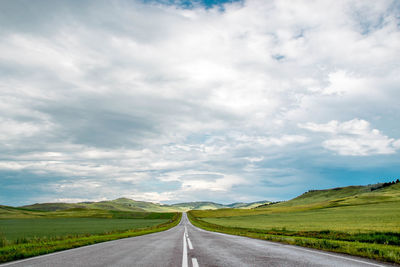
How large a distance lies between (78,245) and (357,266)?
14.5m

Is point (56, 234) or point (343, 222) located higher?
point (56, 234)

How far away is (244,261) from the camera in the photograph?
945cm

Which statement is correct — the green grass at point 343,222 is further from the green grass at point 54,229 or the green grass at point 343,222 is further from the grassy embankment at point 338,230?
the green grass at point 54,229

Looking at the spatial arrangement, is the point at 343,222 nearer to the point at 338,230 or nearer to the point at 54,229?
the point at 338,230

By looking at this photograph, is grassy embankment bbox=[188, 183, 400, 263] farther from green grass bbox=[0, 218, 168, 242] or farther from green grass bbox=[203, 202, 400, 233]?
green grass bbox=[0, 218, 168, 242]

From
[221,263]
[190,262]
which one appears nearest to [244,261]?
[221,263]

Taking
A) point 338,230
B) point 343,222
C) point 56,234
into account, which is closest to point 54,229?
point 56,234

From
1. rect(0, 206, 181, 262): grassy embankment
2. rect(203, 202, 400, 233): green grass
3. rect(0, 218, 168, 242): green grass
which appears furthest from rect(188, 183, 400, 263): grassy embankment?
rect(0, 218, 168, 242): green grass

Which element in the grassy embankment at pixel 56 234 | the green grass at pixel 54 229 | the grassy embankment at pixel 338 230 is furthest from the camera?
the green grass at pixel 54 229

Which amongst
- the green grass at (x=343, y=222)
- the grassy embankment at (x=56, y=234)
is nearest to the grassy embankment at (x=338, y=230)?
the green grass at (x=343, y=222)

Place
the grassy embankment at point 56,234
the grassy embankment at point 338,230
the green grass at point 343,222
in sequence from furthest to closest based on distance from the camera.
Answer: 1. the green grass at point 343,222
2. the grassy embankment at point 338,230
3. the grassy embankment at point 56,234

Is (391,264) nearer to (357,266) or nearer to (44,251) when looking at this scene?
(357,266)

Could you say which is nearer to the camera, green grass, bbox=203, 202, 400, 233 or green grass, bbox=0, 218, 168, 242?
green grass, bbox=203, 202, 400, 233

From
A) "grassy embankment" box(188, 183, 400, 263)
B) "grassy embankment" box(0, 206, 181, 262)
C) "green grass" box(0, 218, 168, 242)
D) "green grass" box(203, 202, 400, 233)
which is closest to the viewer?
"grassy embankment" box(0, 206, 181, 262)
